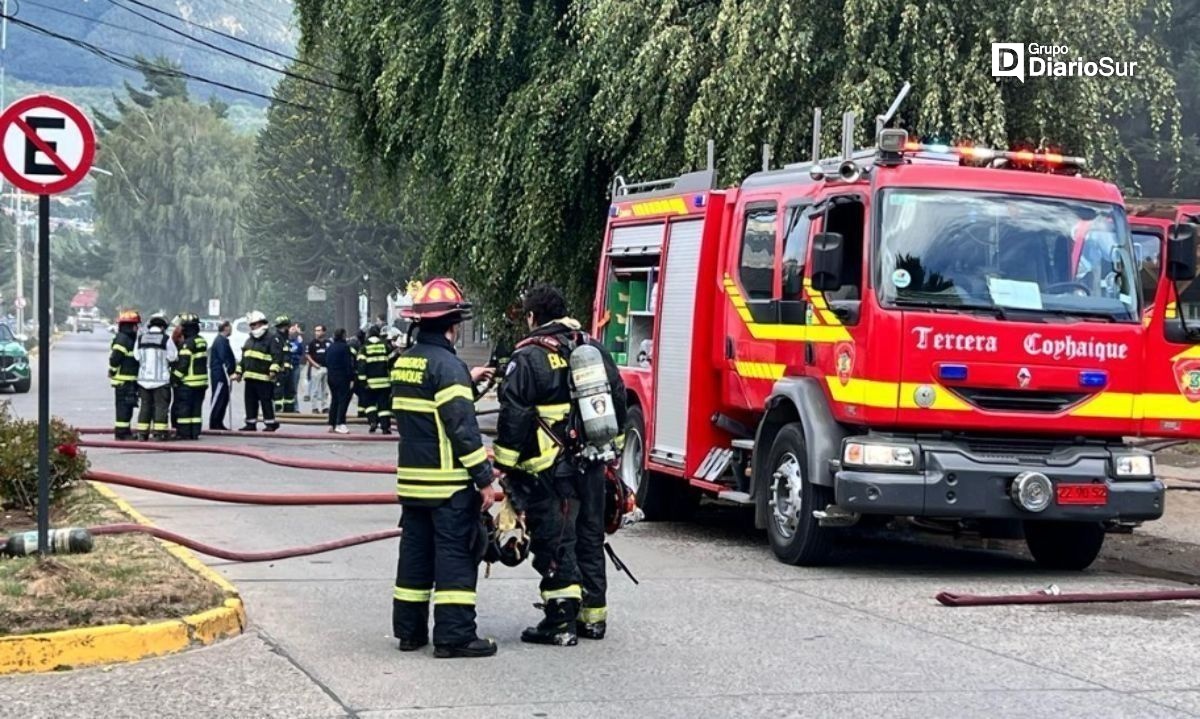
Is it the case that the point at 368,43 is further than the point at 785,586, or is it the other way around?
the point at 368,43

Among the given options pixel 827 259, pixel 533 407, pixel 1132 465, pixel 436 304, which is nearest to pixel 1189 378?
pixel 1132 465

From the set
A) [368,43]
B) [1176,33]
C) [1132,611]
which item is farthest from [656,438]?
[1176,33]

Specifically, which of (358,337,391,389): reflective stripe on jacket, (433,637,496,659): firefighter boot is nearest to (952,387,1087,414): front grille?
(433,637,496,659): firefighter boot

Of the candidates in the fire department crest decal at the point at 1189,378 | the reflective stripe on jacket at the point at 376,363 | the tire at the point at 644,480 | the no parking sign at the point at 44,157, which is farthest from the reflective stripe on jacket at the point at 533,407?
the reflective stripe on jacket at the point at 376,363

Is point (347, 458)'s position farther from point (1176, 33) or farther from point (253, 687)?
point (1176, 33)

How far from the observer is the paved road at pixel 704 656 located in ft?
20.9

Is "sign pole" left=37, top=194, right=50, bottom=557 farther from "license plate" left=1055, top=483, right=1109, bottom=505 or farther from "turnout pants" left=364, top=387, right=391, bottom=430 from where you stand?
"turnout pants" left=364, top=387, right=391, bottom=430

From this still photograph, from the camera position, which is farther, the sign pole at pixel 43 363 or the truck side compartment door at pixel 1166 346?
the truck side compartment door at pixel 1166 346

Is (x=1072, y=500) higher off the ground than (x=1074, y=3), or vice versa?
(x=1074, y=3)

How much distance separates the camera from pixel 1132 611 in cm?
884

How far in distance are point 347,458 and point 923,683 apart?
12.4 meters

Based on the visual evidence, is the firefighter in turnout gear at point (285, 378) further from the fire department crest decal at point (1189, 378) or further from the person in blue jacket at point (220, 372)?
the fire department crest decal at point (1189, 378)

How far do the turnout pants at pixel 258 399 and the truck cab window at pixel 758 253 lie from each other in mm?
12129

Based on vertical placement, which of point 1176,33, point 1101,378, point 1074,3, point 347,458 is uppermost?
point 1176,33
